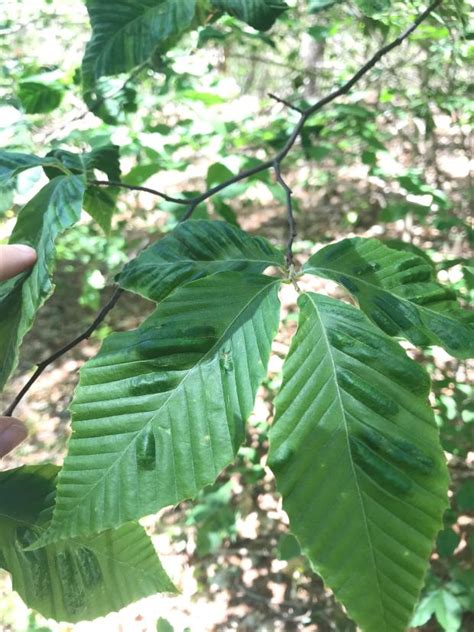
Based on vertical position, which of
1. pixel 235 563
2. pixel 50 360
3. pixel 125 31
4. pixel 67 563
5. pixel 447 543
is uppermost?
pixel 125 31

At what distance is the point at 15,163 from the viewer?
89cm

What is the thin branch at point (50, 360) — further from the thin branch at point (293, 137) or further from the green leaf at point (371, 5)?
the green leaf at point (371, 5)

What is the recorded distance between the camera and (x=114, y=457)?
557mm

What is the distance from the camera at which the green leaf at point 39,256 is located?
2.25 feet

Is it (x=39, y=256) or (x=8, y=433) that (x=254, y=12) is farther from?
(x=8, y=433)

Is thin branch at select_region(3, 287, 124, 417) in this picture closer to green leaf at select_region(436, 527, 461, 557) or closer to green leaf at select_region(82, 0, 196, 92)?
green leaf at select_region(82, 0, 196, 92)

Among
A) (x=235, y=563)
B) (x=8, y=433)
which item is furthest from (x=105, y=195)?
(x=235, y=563)

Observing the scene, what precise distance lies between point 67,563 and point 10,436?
209mm

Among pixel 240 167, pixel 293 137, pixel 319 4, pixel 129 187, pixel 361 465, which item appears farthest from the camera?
pixel 240 167

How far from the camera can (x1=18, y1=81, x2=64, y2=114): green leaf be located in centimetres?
161

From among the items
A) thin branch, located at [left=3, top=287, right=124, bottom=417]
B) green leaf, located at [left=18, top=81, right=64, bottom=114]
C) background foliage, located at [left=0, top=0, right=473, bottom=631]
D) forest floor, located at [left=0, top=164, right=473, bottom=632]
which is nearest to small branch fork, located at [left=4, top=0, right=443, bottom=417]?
thin branch, located at [left=3, top=287, right=124, bottom=417]

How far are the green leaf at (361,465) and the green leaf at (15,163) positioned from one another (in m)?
0.56

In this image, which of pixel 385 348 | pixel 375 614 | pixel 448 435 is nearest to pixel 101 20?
pixel 385 348

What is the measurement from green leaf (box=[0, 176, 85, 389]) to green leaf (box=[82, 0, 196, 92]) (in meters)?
0.30
